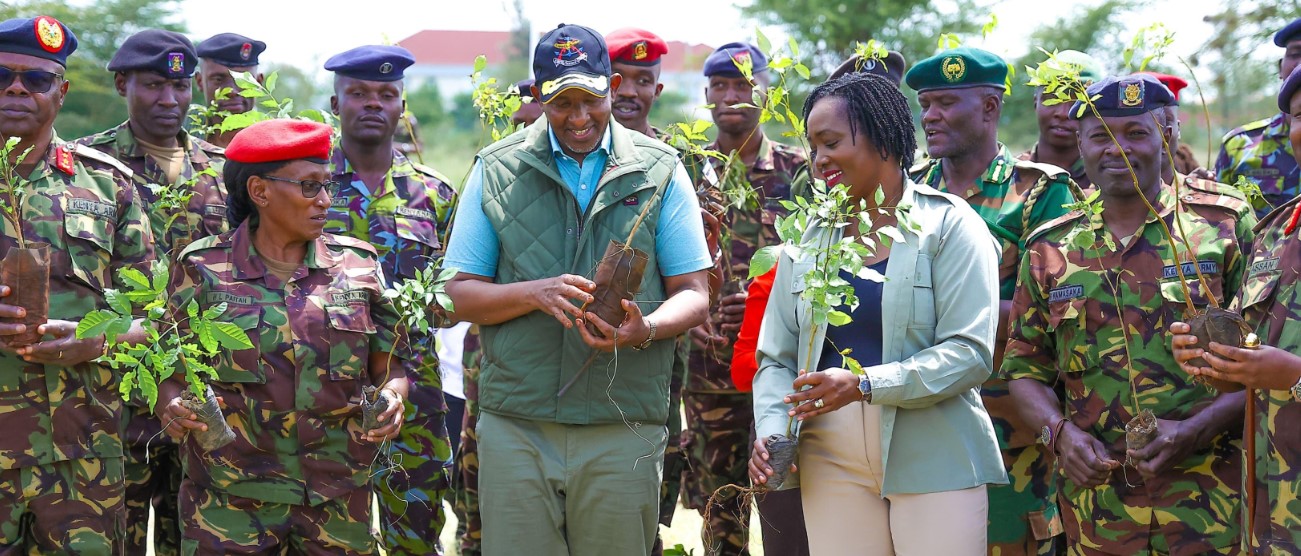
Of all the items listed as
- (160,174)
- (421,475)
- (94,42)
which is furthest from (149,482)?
(94,42)

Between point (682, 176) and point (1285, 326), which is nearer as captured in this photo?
point (1285, 326)

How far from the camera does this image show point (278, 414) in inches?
181

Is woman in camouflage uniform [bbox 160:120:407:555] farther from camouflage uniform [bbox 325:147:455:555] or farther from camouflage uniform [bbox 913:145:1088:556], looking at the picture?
camouflage uniform [bbox 913:145:1088:556]

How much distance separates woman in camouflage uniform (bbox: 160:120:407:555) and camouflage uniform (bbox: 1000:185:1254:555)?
2.48 m

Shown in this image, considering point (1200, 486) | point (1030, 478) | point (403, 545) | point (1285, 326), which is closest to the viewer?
point (1285, 326)

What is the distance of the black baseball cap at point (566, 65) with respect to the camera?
4.41 metres

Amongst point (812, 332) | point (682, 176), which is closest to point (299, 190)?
point (682, 176)

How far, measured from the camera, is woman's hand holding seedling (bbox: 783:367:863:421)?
3746mm

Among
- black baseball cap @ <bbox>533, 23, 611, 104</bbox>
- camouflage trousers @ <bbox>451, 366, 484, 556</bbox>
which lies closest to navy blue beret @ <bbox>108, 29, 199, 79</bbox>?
camouflage trousers @ <bbox>451, 366, 484, 556</bbox>

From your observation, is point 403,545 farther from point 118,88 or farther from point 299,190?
point 118,88

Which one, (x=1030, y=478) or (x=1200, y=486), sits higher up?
(x=1200, y=486)

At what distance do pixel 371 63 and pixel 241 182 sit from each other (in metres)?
1.61

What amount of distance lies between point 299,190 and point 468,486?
7.90ft

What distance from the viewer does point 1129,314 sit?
14.8 ft
